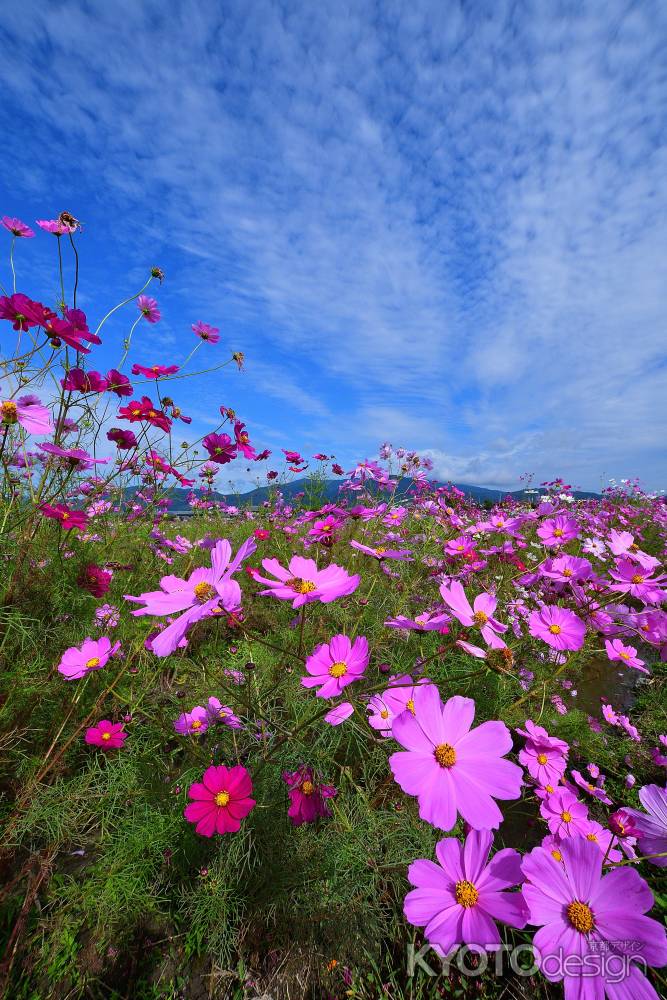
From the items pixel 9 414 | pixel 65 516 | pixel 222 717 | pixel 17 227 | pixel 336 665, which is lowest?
pixel 222 717

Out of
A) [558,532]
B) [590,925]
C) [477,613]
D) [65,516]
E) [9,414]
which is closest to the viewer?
[590,925]

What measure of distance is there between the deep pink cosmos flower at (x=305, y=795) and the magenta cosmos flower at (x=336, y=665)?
0.30 metres

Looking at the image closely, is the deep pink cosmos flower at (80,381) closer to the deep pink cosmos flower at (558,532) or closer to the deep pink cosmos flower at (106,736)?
the deep pink cosmos flower at (106,736)

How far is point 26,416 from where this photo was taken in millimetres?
1194

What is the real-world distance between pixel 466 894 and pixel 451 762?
0.21 m

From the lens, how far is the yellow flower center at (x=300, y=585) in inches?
30.1

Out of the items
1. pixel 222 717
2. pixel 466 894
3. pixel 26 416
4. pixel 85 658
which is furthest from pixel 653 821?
pixel 26 416

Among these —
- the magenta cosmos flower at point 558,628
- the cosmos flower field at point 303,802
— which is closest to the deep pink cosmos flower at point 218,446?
the cosmos flower field at point 303,802

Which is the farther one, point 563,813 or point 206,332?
point 206,332

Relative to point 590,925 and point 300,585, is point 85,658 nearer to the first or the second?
point 300,585

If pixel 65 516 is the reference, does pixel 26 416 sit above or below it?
above

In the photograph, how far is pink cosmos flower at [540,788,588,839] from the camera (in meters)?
1.09

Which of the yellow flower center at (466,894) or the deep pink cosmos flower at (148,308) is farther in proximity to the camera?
the deep pink cosmos flower at (148,308)

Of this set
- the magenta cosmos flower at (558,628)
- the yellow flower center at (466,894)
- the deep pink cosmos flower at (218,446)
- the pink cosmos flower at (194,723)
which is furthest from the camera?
the deep pink cosmos flower at (218,446)
